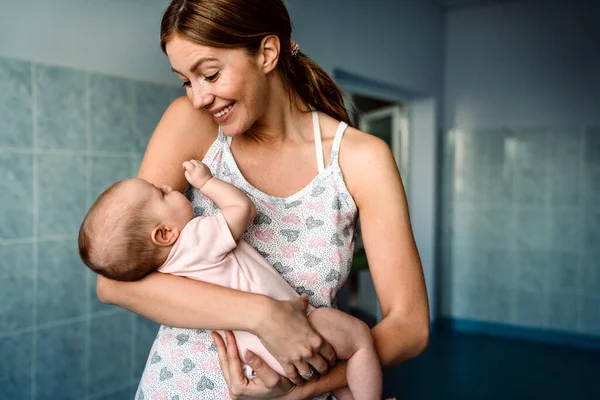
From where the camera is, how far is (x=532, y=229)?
5.02 meters

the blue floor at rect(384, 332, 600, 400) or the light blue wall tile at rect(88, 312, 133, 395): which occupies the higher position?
the light blue wall tile at rect(88, 312, 133, 395)

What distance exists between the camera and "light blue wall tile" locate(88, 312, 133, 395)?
2.31 meters

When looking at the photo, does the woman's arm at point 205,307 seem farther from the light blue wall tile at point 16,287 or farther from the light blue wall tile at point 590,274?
the light blue wall tile at point 590,274

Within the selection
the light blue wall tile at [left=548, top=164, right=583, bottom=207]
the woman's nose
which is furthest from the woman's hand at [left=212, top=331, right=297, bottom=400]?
the light blue wall tile at [left=548, top=164, right=583, bottom=207]

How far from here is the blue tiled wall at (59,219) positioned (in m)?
1.99

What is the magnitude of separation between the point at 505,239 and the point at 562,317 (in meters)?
0.84

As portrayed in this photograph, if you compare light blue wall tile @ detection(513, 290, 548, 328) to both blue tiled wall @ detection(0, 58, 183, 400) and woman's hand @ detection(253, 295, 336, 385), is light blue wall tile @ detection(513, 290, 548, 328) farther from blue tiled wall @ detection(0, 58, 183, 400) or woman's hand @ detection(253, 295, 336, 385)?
woman's hand @ detection(253, 295, 336, 385)

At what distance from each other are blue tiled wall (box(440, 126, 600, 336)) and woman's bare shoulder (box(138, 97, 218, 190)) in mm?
4469

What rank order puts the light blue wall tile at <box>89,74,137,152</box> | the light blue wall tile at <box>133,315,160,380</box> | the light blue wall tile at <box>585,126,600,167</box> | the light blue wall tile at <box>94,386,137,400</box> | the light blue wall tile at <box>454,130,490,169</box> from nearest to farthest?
the light blue wall tile at <box>89,74,137,152</box> < the light blue wall tile at <box>94,386,137,400</box> < the light blue wall tile at <box>133,315,160,380</box> < the light blue wall tile at <box>585,126,600,167</box> < the light blue wall tile at <box>454,130,490,169</box>

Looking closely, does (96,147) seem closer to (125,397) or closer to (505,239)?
(125,397)

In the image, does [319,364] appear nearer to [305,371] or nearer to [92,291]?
[305,371]

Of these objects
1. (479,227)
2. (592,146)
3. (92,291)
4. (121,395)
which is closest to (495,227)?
(479,227)

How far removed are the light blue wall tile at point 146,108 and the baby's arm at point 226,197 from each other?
57.3 inches

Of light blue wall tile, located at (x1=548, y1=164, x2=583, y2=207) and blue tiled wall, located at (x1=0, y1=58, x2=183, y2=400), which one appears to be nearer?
blue tiled wall, located at (x1=0, y1=58, x2=183, y2=400)
